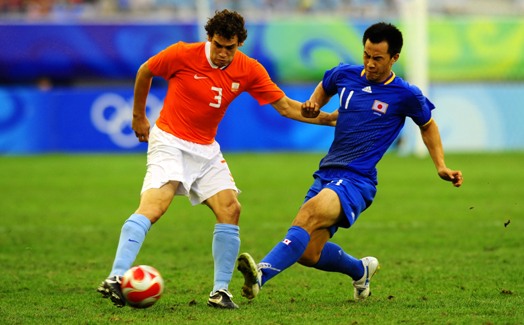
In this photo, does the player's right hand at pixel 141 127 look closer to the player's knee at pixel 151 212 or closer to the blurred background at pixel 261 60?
the player's knee at pixel 151 212

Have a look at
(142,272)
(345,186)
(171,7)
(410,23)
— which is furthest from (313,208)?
(171,7)

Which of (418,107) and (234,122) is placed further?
(234,122)

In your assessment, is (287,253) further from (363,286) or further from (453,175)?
(453,175)

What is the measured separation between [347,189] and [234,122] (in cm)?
2351

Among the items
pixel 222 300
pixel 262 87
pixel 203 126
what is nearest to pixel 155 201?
pixel 203 126

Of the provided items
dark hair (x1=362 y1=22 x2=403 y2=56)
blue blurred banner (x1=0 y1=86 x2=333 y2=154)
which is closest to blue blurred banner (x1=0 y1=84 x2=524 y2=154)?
blue blurred banner (x1=0 y1=86 x2=333 y2=154)

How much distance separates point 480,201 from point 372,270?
8800 millimetres

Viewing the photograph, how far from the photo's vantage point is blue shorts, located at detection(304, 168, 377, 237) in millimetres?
7477

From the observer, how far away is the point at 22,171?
911 inches

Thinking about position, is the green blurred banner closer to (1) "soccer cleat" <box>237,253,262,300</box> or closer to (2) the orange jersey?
(2) the orange jersey

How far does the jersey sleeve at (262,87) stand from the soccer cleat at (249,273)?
1644mm

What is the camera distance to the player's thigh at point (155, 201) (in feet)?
24.1

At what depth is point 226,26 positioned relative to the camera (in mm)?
7422

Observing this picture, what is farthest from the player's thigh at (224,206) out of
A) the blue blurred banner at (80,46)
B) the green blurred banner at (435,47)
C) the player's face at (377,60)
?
the green blurred banner at (435,47)
